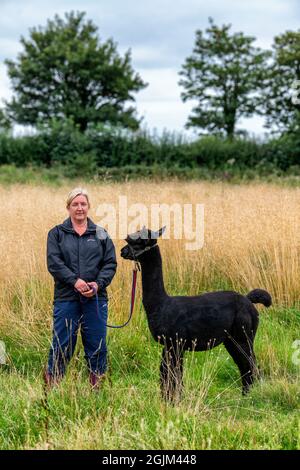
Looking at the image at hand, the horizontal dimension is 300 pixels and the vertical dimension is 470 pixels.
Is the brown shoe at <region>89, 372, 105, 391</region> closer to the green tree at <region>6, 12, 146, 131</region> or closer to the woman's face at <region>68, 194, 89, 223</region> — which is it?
the woman's face at <region>68, 194, 89, 223</region>

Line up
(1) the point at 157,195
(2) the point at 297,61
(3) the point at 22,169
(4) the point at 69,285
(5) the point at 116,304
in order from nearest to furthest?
1. (4) the point at 69,285
2. (5) the point at 116,304
3. (1) the point at 157,195
4. (3) the point at 22,169
5. (2) the point at 297,61

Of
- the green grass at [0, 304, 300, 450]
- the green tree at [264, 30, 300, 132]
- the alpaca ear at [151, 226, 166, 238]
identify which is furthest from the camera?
the green tree at [264, 30, 300, 132]

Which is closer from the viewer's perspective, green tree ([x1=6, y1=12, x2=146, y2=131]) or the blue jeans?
the blue jeans

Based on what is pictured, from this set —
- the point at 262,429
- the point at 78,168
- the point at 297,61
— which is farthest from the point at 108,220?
the point at 297,61

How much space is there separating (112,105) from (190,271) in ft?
99.0

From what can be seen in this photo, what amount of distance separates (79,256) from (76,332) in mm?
616

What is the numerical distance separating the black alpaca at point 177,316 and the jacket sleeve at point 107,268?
0.92 feet

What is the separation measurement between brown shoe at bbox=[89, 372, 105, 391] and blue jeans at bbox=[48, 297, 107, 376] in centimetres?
5

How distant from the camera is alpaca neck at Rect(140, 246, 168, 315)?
478 cm

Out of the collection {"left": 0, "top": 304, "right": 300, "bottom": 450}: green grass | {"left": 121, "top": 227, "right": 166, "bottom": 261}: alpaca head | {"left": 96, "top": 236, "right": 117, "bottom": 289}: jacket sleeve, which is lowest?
{"left": 0, "top": 304, "right": 300, "bottom": 450}: green grass

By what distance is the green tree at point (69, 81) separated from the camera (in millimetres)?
36000

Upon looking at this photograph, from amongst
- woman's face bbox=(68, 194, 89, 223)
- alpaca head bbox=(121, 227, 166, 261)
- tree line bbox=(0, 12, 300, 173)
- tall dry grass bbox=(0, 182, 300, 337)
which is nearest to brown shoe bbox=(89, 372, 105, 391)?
alpaca head bbox=(121, 227, 166, 261)

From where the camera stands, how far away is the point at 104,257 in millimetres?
5023
